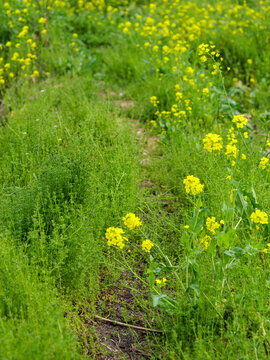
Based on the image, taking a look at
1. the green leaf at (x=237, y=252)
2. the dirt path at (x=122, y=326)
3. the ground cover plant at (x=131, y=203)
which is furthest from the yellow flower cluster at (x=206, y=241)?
the dirt path at (x=122, y=326)

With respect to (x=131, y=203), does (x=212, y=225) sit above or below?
above

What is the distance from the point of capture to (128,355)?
7.99ft

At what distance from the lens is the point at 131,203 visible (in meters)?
3.38

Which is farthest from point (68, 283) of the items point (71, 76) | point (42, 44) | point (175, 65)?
point (42, 44)

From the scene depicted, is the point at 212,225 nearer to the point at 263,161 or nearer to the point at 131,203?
the point at 263,161

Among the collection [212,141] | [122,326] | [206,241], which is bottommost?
[122,326]

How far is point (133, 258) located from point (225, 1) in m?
6.52

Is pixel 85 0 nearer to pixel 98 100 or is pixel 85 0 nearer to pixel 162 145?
pixel 98 100

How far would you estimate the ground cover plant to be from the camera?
2.31 m

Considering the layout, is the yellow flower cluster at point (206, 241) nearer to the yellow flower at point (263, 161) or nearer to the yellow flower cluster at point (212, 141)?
the yellow flower cluster at point (212, 141)

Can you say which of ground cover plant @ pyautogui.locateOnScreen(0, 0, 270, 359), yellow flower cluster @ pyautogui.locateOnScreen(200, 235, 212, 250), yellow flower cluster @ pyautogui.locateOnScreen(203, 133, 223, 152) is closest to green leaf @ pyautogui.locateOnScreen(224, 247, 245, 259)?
ground cover plant @ pyautogui.locateOnScreen(0, 0, 270, 359)

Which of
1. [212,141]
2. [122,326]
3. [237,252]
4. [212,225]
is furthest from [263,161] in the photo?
[122,326]

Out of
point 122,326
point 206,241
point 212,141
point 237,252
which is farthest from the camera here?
point 212,141

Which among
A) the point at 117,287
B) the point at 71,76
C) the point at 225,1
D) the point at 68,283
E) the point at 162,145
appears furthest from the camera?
the point at 225,1
